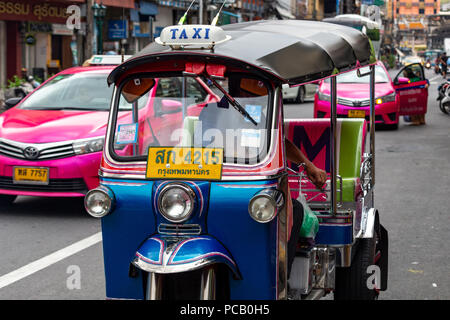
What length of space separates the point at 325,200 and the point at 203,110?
146 centimetres

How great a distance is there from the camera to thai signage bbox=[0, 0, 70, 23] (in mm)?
27014

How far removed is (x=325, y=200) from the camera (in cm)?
553

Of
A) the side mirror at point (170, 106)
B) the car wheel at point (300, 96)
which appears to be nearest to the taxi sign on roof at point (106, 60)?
the side mirror at point (170, 106)

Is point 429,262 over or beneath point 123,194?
A: beneath

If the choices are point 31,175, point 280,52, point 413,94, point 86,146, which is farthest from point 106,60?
point 413,94

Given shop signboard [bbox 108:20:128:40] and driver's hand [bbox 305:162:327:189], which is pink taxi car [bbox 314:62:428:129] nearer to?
driver's hand [bbox 305:162:327:189]

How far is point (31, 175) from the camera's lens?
334 inches

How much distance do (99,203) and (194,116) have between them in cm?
69

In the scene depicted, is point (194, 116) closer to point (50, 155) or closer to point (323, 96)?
point (50, 155)

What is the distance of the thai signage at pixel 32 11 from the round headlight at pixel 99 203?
23.9 m

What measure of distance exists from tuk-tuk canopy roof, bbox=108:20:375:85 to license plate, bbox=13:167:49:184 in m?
3.83

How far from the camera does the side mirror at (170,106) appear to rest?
15.0 ft

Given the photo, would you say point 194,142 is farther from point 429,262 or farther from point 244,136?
point 429,262
